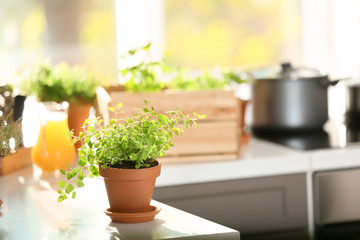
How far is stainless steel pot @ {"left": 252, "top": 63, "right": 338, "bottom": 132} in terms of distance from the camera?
2791 mm

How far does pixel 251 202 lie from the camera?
98.4 inches

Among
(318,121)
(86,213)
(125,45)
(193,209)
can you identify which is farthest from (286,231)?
(125,45)

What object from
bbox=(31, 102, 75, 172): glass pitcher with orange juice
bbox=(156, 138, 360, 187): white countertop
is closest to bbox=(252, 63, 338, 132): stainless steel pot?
bbox=(156, 138, 360, 187): white countertop

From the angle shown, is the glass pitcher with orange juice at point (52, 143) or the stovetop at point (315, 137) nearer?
the glass pitcher with orange juice at point (52, 143)

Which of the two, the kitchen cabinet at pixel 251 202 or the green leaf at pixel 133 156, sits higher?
the green leaf at pixel 133 156

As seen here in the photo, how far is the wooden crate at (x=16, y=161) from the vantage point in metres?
2.35

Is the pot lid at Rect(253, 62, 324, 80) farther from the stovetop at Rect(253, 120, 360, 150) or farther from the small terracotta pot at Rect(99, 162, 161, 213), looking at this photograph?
the small terracotta pot at Rect(99, 162, 161, 213)

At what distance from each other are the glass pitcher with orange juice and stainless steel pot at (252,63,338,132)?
85 centimetres

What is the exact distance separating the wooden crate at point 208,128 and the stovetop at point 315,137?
0.29 meters

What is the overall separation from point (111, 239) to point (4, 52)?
6.52 feet

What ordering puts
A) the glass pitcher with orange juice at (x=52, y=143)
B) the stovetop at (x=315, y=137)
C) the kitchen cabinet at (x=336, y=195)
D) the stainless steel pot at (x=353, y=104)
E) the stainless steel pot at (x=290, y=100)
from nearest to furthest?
the glass pitcher with orange juice at (x=52, y=143), the kitchen cabinet at (x=336, y=195), the stovetop at (x=315, y=137), the stainless steel pot at (x=290, y=100), the stainless steel pot at (x=353, y=104)

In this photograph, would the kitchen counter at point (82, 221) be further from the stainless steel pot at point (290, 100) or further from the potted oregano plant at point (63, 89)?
the stainless steel pot at point (290, 100)

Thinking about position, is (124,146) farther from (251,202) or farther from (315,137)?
(315,137)

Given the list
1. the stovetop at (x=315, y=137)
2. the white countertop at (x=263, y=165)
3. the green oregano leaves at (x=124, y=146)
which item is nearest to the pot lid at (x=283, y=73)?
the stovetop at (x=315, y=137)
